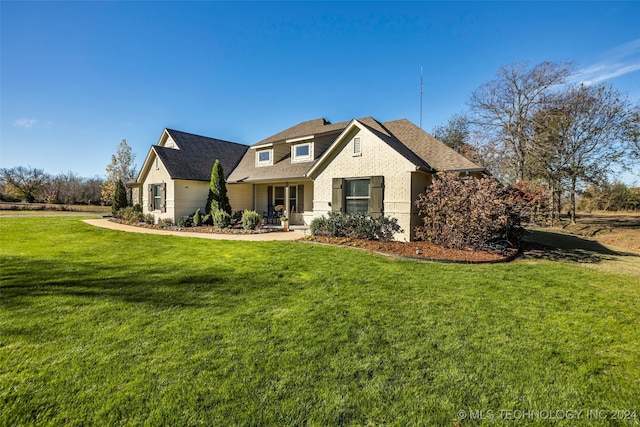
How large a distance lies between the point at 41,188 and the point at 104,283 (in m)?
51.0

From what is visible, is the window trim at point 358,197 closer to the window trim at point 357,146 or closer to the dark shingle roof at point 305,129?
the window trim at point 357,146

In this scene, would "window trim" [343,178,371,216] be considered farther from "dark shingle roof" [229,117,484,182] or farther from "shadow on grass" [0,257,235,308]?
"shadow on grass" [0,257,235,308]

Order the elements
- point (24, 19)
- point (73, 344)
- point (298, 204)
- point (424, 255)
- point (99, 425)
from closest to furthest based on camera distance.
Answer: point (99, 425), point (73, 344), point (424, 255), point (24, 19), point (298, 204)

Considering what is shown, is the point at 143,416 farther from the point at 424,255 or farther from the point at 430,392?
the point at 424,255

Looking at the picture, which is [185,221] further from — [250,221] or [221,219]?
[250,221]

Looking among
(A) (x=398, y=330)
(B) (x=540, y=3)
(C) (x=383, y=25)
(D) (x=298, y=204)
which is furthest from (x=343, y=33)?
(A) (x=398, y=330)

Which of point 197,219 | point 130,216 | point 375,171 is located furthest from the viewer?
point 130,216

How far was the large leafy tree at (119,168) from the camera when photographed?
3550 cm

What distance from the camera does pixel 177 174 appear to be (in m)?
16.6

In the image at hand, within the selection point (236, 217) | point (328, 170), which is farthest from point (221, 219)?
point (328, 170)

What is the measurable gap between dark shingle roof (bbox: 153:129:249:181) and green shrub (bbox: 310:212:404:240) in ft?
34.6

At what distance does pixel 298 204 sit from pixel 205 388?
1438cm

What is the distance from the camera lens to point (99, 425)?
84.7 inches

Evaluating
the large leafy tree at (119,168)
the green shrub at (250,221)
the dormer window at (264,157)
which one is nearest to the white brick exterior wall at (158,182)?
the dormer window at (264,157)
